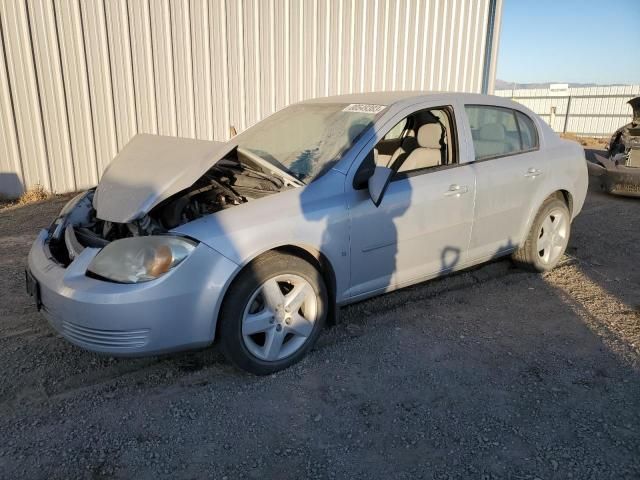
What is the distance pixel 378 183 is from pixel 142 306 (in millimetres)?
1521

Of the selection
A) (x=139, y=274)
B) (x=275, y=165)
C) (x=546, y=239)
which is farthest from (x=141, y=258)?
(x=546, y=239)

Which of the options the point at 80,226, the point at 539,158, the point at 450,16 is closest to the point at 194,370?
the point at 80,226

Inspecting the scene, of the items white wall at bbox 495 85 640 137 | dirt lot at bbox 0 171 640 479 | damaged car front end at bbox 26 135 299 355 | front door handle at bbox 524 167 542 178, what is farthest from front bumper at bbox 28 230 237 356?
white wall at bbox 495 85 640 137

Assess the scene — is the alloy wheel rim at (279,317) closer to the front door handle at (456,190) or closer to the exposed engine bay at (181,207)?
the exposed engine bay at (181,207)

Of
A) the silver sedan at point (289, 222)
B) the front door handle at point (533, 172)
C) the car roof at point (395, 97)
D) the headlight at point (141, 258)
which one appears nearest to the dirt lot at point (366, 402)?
the silver sedan at point (289, 222)

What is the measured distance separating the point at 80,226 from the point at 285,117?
179cm

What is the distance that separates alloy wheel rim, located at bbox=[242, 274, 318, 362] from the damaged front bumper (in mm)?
6780

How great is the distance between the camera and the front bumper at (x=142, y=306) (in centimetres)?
246

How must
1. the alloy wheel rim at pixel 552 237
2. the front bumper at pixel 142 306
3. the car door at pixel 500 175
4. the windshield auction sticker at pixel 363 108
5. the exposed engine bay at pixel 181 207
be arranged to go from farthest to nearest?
the alloy wheel rim at pixel 552 237
the car door at pixel 500 175
the windshield auction sticker at pixel 363 108
the exposed engine bay at pixel 181 207
the front bumper at pixel 142 306

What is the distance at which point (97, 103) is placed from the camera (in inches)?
285

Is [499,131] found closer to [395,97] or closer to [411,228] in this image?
[395,97]

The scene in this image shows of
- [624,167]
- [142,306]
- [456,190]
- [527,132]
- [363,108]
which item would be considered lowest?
[624,167]

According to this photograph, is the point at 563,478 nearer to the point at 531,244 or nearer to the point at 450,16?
the point at 531,244

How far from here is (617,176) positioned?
25.5ft
